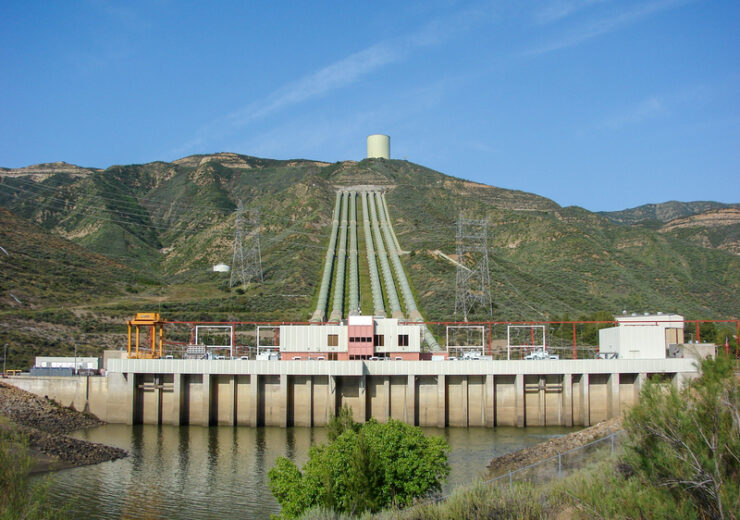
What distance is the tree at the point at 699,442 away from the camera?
1475cm

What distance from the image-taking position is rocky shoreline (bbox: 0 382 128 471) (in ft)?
125

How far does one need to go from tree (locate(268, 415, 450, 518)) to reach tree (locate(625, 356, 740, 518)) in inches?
350

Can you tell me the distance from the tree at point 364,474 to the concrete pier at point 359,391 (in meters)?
25.0

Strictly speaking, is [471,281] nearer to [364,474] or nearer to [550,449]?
[550,449]

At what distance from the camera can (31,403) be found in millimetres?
50719

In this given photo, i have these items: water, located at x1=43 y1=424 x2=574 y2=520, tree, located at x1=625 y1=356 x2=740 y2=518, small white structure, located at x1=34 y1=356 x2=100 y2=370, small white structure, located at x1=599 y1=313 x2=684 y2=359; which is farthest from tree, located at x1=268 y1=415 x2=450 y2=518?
small white structure, located at x1=34 y1=356 x2=100 y2=370

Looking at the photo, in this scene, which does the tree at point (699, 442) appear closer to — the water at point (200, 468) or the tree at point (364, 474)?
the tree at point (364, 474)

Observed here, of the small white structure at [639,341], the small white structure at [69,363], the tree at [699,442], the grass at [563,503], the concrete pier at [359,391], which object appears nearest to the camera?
the tree at [699,442]

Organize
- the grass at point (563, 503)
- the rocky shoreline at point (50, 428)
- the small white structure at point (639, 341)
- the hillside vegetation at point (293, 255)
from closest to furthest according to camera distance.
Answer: the grass at point (563, 503) → the rocky shoreline at point (50, 428) → the small white structure at point (639, 341) → the hillside vegetation at point (293, 255)

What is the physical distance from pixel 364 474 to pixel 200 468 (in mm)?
17987

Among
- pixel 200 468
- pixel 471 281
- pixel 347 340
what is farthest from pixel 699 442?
pixel 471 281

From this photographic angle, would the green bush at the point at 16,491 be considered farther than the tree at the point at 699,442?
Yes

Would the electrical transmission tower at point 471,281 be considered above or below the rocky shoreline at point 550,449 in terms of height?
above

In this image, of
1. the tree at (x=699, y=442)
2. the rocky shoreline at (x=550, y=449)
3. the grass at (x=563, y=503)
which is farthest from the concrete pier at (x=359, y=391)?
the tree at (x=699, y=442)
